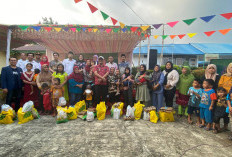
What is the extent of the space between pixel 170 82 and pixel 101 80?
1.97 metres

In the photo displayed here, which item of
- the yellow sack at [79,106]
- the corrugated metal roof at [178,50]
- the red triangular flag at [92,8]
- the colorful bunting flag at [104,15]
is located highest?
the corrugated metal roof at [178,50]

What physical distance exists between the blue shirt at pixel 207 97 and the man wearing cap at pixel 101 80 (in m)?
2.53

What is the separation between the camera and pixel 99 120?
3.67 metres

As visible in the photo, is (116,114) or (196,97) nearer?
(196,97)

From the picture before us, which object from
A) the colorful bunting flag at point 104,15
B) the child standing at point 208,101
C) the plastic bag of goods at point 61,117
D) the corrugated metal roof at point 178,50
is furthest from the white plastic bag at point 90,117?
the corrugated metal roof at point 178,50

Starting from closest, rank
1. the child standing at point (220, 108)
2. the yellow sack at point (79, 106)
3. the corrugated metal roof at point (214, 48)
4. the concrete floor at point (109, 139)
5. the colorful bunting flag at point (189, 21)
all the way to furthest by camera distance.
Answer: the concrete floor at point (109, 139) → the child standing at point (220, 108) → the yellow sack at point (79, 106) → the colorful bunting flag at point (189, 21) → the corrugated metal roof at point (214, 48)

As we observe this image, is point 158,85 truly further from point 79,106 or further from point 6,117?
point 6,117

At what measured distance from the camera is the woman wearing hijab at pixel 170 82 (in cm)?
395

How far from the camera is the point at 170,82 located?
3996mm

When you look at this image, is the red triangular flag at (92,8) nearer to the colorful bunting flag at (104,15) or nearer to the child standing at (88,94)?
the colorful bunting flag at (104,15)

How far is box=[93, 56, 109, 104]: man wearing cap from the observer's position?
4219 millimetres

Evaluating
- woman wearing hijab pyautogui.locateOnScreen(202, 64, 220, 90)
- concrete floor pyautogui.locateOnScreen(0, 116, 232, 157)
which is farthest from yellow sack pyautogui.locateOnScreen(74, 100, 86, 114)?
woman wearing hijab pyautogui.locateOnScreen(202, 64, 220, 90)

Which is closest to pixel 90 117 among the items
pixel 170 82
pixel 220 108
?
pixel 170 82

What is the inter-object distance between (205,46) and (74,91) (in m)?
21.8
